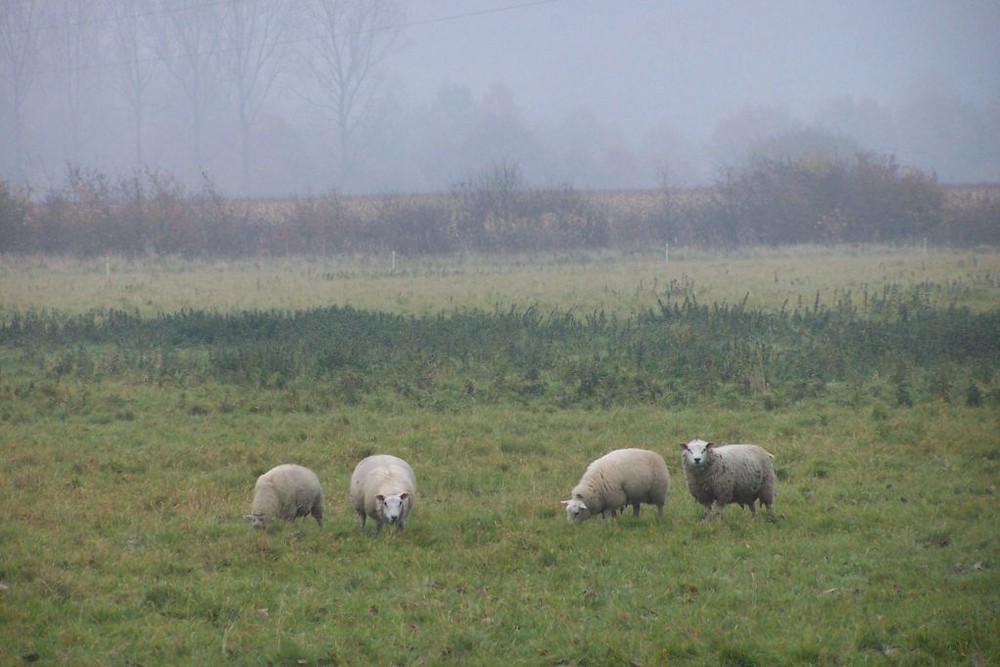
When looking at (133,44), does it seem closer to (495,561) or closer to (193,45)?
(193,45)

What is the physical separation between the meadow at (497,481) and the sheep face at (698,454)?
2.34ft

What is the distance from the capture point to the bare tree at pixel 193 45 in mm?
103938

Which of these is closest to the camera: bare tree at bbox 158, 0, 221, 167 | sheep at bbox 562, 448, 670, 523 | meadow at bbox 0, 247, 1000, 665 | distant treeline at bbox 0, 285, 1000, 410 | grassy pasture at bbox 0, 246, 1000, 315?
meadow at bbox 0, 247, 1000, 665

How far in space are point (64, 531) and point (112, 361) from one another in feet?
36.6

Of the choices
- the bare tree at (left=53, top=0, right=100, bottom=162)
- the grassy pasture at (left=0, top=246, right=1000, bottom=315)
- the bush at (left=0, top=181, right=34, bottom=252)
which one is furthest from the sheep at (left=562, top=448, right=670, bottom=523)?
the bare tree at (left=53, top=0, right=100, bottom=162)

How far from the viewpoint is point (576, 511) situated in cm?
1216

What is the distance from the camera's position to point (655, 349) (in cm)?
2253

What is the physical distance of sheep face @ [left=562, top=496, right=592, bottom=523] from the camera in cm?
1213

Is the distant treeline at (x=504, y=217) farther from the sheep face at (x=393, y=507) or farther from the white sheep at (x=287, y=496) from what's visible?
the sheep face at (x=393, y=507)

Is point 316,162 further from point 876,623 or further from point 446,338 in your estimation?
point 876,623

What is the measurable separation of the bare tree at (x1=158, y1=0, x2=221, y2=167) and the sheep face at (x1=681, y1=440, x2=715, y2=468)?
3957 inches

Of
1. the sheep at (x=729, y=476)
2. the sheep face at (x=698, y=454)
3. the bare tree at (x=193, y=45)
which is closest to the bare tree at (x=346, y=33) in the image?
the bare tree at (x=193, y=45)

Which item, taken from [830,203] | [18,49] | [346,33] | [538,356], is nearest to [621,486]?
[538,356]

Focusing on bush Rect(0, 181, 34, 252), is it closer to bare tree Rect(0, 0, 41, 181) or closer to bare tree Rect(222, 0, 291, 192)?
bare tree Rect(0, 0, 41, 181)
